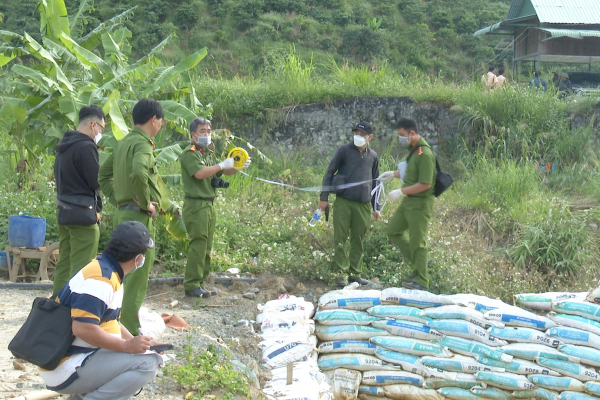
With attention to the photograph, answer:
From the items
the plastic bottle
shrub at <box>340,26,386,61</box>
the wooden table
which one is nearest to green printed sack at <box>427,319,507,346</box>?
the plastic bottle

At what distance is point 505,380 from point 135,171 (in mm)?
4139

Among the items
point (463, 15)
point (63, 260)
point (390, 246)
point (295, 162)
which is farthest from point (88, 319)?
point (463, 15)

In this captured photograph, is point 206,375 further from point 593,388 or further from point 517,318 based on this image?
point 593,388

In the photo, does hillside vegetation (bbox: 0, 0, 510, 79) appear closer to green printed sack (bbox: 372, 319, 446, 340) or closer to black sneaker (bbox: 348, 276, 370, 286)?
black sneaker (bbox: 348, 276, 370, 286)

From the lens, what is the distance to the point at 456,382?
6648mm

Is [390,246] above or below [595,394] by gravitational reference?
above

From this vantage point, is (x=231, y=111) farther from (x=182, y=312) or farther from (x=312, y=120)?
(x=182, y=312)

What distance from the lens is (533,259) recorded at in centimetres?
884

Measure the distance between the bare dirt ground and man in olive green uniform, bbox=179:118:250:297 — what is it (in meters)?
0.47

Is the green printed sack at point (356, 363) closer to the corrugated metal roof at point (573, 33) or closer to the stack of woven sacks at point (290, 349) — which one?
the stack of woven sacks at point (290, 349)

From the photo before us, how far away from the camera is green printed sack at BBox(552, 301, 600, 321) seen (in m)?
6.87

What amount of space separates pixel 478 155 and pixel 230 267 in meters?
5.82

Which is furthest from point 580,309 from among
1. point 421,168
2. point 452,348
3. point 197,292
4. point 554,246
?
point 197,292

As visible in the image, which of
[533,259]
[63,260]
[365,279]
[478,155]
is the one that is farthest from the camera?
[478,155]
